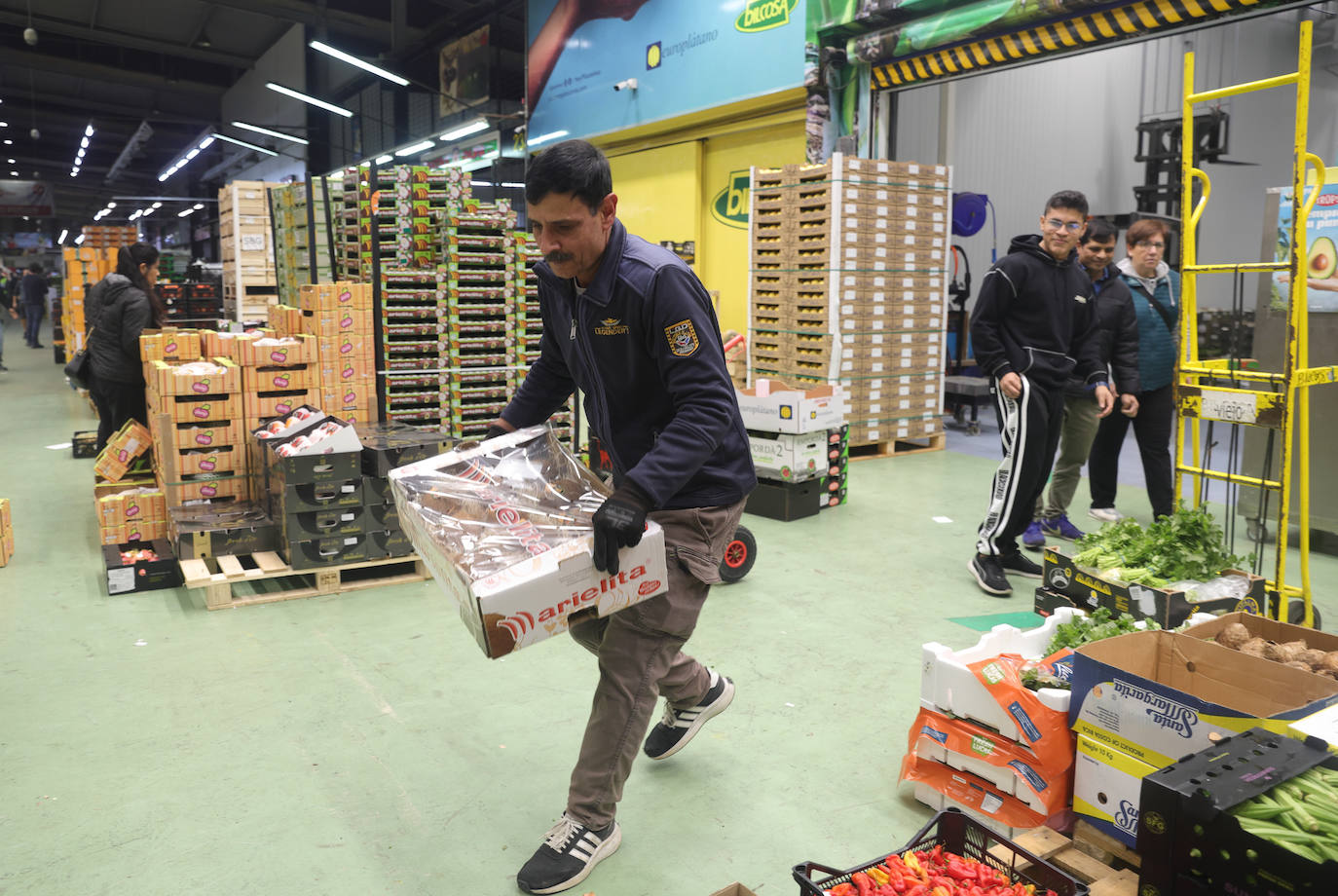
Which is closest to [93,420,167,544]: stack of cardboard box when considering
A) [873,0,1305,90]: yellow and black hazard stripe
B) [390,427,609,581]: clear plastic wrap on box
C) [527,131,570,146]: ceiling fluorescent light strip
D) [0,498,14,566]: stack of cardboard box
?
[0,498,14,566]: stack of cardboard box

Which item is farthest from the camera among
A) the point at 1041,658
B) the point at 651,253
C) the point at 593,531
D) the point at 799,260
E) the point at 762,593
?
the point at 799,260

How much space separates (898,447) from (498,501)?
8.16 m

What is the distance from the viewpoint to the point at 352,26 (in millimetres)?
21000

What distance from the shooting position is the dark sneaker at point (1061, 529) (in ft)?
21.3

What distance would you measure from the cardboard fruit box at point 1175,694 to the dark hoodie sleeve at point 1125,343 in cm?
343

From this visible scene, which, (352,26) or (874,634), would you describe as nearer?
(874,634)

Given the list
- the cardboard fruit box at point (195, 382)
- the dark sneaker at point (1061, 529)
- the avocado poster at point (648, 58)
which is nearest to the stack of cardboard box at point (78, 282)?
the avocado poster at point (648, 58)

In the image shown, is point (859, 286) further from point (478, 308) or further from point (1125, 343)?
point (478, 308)

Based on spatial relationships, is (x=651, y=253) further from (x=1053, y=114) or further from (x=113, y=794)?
(x=1053, y=114)

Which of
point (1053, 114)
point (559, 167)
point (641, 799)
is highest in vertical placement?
point (1053, 114)

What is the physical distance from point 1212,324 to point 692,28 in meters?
8.10

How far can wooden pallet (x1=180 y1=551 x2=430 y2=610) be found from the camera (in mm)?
5141

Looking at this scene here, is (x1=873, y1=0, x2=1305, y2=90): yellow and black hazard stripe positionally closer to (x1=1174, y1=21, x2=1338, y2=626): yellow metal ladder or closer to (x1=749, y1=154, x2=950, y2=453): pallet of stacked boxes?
(x1=749, y1=154, x2=950, y2=453): pallet of stacked boxes

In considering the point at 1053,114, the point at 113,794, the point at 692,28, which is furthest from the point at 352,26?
the point at 113,794
